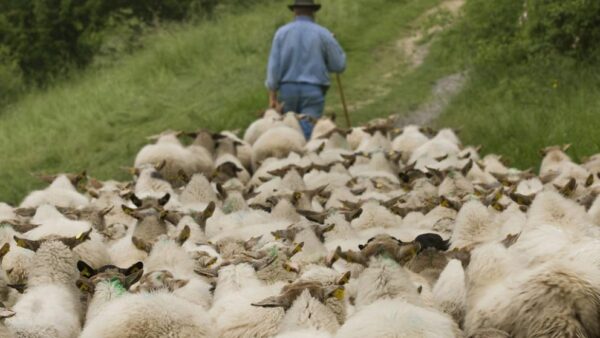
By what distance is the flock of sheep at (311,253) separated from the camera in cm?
439

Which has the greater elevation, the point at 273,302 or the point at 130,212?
the point at 273,302

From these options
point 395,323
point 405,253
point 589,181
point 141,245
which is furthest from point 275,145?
point 395,323

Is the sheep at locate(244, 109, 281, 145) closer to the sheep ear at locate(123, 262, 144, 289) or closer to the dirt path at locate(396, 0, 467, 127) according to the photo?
the dirt path at locate(396, 0, 467, 127)

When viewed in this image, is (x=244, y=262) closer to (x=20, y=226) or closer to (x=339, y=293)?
(x=339, y=293)

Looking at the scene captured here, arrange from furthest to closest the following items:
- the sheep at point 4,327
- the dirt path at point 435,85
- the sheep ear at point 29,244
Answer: the dirt path at point 435,85 < the sheep ear at point 29,244 < the sheep at point 4,327

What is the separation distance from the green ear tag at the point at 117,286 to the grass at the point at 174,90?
8.39 m

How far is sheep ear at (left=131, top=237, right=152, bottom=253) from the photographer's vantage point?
628 cm

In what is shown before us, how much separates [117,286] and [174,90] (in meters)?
13.5

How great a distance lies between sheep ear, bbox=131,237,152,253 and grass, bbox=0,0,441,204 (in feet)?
23.9

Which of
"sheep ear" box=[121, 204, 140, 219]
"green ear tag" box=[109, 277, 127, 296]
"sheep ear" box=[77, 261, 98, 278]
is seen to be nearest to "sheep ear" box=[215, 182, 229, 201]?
"sheep ear" box=[121, 204, 140, 219]

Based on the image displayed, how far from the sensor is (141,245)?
6.29 meters

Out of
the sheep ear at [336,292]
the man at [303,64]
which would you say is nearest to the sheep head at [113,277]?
the sheep ear at [336,292]

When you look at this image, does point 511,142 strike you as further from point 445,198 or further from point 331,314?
point 331,314

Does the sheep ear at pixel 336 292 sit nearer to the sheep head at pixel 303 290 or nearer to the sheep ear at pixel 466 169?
the sheep head at pixel 303 290
